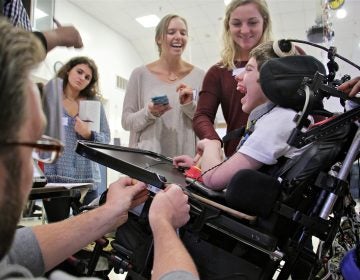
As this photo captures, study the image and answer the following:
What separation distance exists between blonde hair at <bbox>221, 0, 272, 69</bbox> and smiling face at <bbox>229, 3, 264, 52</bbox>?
0.02 metres

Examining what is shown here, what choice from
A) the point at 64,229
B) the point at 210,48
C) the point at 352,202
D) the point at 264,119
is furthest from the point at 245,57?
the point at 210,48

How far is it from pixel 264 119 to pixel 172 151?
0.88m

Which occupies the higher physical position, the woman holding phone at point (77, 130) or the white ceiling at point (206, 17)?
the white ceiling at point (206, 17)

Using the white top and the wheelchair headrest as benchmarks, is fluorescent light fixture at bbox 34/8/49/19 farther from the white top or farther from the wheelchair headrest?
the wheelchair headrest

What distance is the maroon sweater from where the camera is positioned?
178cm

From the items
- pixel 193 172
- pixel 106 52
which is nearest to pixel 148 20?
pixel 106 52

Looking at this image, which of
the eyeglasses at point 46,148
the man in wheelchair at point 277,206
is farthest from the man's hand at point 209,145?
the eyeglasses at point 46,148

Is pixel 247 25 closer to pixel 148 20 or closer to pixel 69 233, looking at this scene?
pixel 69 233

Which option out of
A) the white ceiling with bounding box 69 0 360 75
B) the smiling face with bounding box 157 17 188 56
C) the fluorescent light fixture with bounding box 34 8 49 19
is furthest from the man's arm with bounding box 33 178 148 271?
the white ceiling with bounding box 69 0 360 75

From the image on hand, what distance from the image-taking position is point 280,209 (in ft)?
3.26

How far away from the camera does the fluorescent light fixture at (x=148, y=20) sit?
7.06 meters

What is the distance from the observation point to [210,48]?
8625mm

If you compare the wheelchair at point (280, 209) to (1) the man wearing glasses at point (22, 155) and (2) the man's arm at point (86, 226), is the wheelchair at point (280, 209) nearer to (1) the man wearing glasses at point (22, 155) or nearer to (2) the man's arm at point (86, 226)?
(2) the man's arm at point (86, 226)

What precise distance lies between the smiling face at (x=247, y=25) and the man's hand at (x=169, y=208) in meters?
1.13
